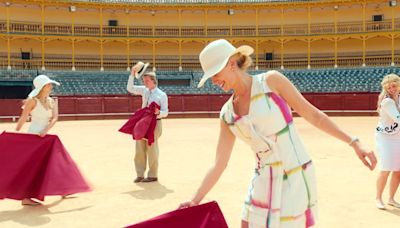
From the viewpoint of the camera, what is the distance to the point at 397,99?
14.9 ft

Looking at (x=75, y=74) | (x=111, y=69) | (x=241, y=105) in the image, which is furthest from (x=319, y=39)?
(x=241, y=105)

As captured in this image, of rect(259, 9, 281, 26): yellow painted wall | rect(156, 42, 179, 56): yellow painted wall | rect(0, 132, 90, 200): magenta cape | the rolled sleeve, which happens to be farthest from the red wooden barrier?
rect(0, 132, 90, 200): magenta cape

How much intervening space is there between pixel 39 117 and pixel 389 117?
3871mm

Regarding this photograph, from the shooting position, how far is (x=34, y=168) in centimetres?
529

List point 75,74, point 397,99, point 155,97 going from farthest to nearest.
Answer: point 75,74, point 155,97, point 397,99

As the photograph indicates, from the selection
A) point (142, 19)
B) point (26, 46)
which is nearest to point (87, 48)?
point (26, 46)

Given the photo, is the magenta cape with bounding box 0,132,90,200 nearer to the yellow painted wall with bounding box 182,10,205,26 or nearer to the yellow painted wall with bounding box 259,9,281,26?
the yellow painted wall with bounding box 182,10,205,26

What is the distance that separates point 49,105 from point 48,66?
28.5 meters

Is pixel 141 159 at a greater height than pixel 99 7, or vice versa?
pixel 99 7

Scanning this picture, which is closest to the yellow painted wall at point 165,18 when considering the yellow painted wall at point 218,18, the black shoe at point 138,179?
the yellow painted wall at point 218,18

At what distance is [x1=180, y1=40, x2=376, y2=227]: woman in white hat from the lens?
6.01 ft

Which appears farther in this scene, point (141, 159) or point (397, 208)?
point (141, 159)

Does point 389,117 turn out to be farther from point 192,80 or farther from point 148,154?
point 192,80

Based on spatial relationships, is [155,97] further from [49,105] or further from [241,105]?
[241,105]
